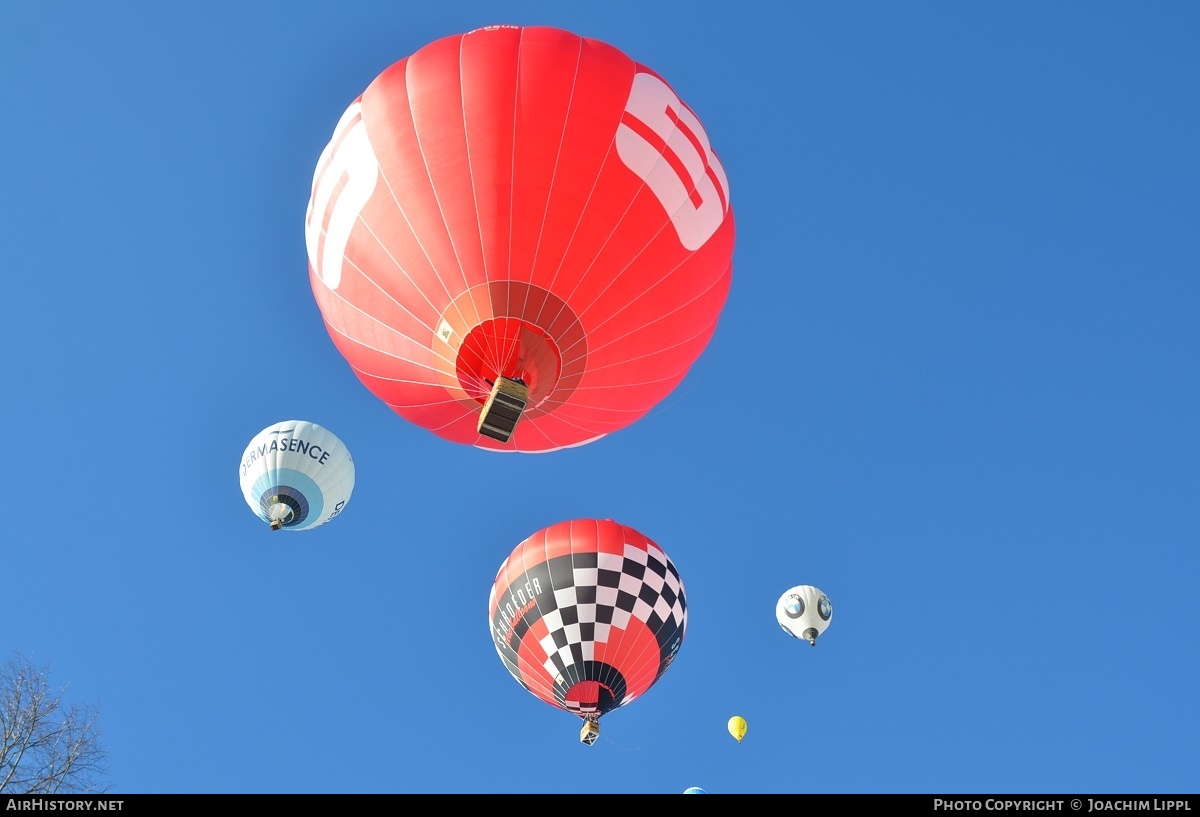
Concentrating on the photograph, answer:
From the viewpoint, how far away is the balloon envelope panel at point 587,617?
38.4 ft

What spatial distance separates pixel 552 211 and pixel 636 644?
213 inches

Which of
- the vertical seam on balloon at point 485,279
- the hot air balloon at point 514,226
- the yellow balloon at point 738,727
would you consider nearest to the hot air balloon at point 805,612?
the yellow balloon at point 738,727

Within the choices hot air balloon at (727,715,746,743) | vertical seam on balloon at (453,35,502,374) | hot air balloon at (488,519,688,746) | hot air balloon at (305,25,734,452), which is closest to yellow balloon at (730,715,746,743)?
hot air balloon at (727,715,746,743)

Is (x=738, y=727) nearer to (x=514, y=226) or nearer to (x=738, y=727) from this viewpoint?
(x=738, y=727)

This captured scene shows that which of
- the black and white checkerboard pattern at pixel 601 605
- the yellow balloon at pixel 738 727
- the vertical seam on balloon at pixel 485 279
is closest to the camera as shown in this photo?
the vertical seam on balloon at pixel 485 279

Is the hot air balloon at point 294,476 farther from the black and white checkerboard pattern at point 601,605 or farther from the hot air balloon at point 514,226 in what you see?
the hot air balloon at point 514,226

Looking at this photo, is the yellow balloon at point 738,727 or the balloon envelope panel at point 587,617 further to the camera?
the yellow balloon at point 738,727

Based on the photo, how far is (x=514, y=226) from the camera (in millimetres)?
8758

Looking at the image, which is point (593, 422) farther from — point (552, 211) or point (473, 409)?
point (552, 211)

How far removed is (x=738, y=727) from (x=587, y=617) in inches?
117

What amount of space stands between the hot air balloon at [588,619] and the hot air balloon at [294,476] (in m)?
3.13

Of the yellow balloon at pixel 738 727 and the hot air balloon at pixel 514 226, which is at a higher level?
the hot air balloon at pixel 514 226

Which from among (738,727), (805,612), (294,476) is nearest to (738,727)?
(738,727)
